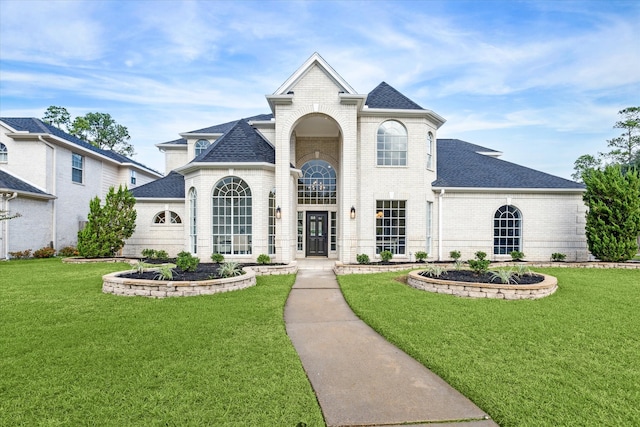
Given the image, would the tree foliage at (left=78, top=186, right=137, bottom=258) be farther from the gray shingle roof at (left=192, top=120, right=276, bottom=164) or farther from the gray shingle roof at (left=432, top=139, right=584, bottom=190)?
the gray shingle roof at (left=432, top=139, right=584, bottom=190)

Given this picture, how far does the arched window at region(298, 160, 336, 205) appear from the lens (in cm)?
1511

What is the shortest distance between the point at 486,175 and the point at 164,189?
16135 millimetres

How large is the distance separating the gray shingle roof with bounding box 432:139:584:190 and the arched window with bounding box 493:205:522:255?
1.25 m

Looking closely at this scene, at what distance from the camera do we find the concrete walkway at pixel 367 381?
293 centimetres

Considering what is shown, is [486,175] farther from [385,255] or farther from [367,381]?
[367,381]

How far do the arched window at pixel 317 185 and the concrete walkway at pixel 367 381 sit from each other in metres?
9.31

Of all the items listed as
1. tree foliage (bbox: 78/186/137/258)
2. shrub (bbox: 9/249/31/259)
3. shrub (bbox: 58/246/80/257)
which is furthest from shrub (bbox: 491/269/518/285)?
shrub (bbox: 9/249/31/259)

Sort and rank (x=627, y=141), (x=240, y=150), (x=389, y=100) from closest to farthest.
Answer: (x=240, y=150), (x=389, y=100), (x=627, y=141)

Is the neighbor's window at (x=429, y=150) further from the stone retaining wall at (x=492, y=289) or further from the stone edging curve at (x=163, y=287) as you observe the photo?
the stone edging curve at (x=163, y=287)

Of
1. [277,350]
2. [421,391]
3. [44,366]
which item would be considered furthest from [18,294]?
[421,391]

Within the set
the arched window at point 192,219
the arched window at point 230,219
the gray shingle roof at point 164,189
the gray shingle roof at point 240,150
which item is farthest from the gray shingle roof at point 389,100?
the gray shingle roof at point 164,189

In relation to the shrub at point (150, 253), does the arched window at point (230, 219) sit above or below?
above

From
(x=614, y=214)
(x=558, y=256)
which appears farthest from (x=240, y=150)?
(x=614, y=214)

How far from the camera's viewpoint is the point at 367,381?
366cm
